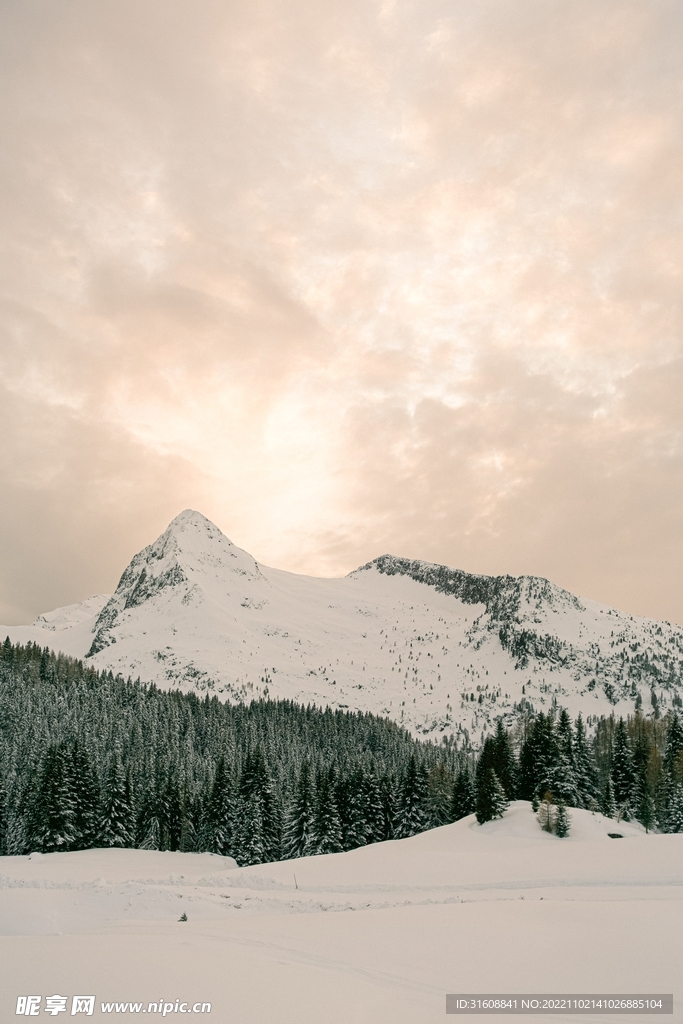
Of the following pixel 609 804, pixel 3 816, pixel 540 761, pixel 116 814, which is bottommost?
pixel 3 816

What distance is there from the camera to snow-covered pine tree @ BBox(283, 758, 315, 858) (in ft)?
219

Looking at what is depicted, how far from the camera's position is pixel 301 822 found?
67812 millimetres

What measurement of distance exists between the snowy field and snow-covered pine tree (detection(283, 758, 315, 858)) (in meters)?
19.9

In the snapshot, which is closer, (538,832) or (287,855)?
(538,832)

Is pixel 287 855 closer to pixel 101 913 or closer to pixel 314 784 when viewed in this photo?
pixel 314 784

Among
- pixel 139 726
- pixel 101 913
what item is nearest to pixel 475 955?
pixel 101 913

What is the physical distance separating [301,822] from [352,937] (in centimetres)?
5214

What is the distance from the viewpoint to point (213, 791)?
7162 cm

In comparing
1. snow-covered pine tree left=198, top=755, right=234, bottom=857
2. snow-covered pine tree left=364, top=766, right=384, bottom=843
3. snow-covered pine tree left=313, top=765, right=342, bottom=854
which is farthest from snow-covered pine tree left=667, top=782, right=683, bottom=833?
snow-covered pine tree left=198, top=755, right=234, bottom=857

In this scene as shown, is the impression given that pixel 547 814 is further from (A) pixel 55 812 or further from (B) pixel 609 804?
(A) pixel 55 812

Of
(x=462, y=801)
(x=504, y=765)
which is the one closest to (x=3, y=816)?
(x=462, y=801)

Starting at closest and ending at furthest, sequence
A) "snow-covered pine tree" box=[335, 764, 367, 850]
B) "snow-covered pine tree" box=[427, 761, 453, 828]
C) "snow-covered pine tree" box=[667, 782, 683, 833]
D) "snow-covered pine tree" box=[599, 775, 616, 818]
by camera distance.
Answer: "snow-covered pine tree" box=[667, 782, 683, 833]
"snow-covered pine tree" box=[335, 764, 367, 850]
"snow-covered pine tree" box=[599, 775, 616, 818]
"snow-covered pine tree" box=[427, 761, 453, 828]

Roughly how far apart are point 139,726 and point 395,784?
2461 inches

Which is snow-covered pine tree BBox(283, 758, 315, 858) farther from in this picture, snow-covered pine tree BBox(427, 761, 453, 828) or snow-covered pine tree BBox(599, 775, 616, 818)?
snow-covered pine tree BBox(599, 775, 616, 818)
